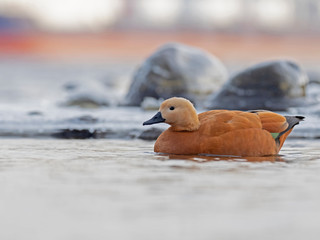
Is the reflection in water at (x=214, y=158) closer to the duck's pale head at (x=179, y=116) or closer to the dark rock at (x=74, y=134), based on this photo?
the duck's pale head at (x=179, y=116)

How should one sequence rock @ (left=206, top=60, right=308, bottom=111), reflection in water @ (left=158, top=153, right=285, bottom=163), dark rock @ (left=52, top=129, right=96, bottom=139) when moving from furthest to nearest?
rock @ (left=206, top=60, right=308, bottom=111)
dark rock @ (left=52, top=129, right=96, bottom=139)
reflection in water @ (left=158, top=153, right=285, bottom=163)

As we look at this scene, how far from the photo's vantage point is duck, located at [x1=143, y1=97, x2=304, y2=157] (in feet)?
21.2

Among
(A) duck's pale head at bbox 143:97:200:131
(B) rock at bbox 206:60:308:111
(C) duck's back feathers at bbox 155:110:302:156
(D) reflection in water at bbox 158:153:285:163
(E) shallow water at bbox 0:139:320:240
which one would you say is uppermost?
(B) rock at bbox 206:60:308:111

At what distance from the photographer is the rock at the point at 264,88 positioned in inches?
499

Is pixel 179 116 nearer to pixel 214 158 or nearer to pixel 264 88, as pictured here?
pixel 214 158

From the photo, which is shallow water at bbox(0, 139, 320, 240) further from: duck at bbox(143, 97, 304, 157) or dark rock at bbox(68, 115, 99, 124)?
dark rock at bbox(68, 115, 99, 124)

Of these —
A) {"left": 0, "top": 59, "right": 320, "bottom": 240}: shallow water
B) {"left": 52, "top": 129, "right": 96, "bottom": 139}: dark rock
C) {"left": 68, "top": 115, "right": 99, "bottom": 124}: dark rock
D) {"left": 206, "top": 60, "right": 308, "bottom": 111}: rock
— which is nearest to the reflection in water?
{"left": 0, "top": 59, "right": 320, "bottom": 240}: shallow water

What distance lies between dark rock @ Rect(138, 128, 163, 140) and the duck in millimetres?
2003

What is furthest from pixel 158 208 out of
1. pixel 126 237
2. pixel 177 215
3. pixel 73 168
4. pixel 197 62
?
pixel 197 62

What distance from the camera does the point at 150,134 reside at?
8953 mm

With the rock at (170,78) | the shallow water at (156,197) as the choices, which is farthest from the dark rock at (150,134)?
the rock at (170,78)

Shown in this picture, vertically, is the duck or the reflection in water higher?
the duck

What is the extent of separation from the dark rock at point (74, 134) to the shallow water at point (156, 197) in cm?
225

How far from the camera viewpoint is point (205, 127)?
258 inches
